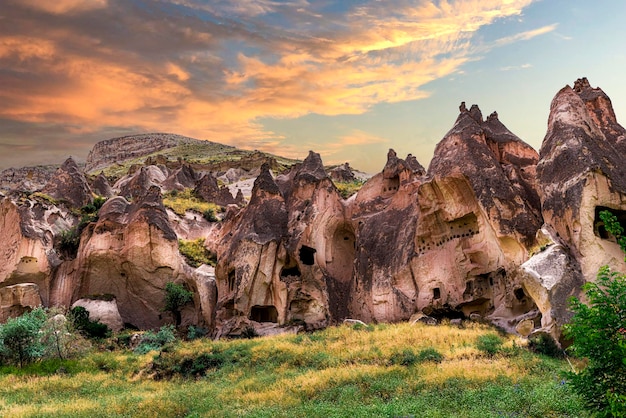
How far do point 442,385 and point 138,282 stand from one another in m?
27.5

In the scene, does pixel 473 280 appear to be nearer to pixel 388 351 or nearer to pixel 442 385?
pixel 388 351

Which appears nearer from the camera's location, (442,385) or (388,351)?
(442,385)

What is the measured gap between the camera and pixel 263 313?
112ft

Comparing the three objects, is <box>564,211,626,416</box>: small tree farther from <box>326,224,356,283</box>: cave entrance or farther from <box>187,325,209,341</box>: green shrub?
<box>187,325,209,341</box>: green shrub

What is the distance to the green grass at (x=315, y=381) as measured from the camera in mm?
13430

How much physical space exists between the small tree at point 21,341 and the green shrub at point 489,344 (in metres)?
19.8

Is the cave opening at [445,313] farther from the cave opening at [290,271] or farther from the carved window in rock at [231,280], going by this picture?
the carved window in rock at [231,280]

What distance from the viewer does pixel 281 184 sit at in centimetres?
4438

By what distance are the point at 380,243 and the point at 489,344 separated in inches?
473

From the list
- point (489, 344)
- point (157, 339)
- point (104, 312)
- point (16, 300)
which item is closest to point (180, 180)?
point (104, 312)

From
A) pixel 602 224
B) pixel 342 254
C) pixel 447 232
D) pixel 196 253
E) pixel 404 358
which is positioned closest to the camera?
pixel 404 358

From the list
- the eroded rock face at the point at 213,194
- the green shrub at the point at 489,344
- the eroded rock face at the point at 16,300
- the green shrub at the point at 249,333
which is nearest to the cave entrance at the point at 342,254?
the green shrub at the point at 249,333

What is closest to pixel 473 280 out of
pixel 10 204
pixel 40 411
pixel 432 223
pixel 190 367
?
pixel 432 223

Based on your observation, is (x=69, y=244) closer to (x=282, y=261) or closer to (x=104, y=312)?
(x=104, y=312)
